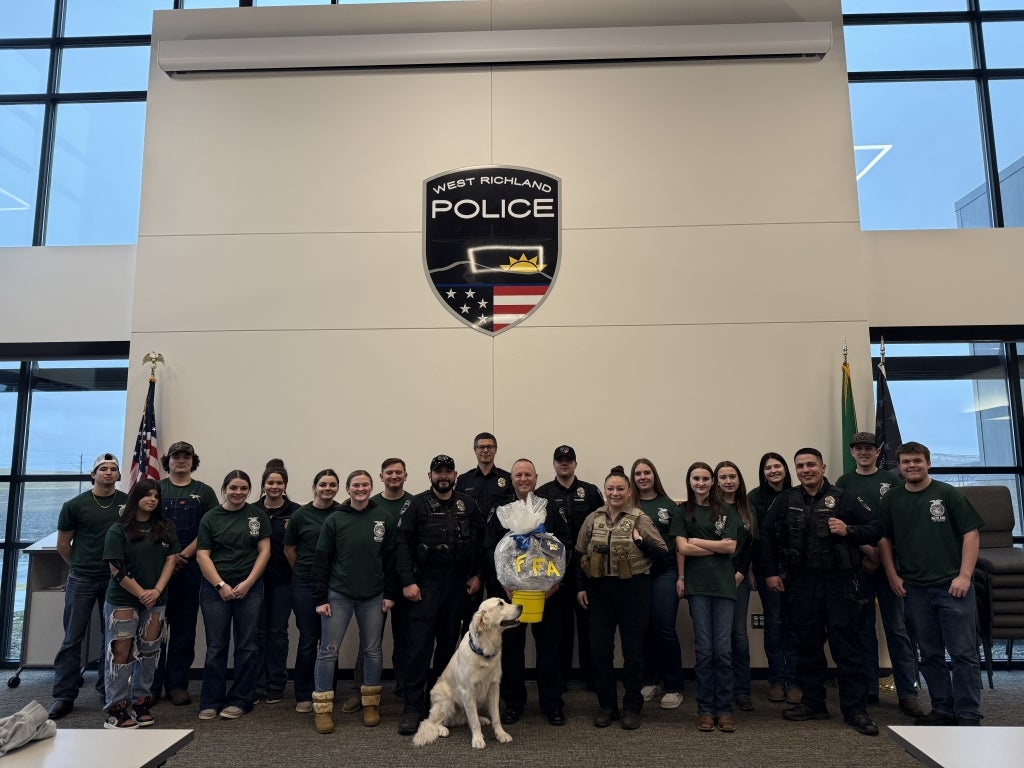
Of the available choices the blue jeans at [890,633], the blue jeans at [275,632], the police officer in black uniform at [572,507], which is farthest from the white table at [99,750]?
the blue jeans at [890,633]

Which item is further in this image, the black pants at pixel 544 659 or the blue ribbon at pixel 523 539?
the black pants at pixel 544 659

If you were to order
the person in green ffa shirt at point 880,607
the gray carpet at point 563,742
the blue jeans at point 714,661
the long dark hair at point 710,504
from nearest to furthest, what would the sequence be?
the gray carpet at point 563,742
the blue jeans at point 714,661
the long dark hair at point 710,504
the person in green ffa shirt at point 880,607

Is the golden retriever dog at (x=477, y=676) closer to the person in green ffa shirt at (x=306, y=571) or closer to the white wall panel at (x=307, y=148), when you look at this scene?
the person in green ffa shirt at (x=306, y=571)

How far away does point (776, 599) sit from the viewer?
16.4 feet

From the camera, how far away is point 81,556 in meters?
4.94

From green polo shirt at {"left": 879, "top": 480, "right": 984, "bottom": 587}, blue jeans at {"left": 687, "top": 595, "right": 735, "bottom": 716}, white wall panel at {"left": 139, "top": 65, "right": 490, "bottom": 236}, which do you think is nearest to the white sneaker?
blue jeans at {"left": 687, "top": 595, "right": 735, "bottom": 716}

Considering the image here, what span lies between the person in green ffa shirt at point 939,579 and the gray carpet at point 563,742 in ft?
1.17

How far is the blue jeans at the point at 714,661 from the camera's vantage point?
4359 mm

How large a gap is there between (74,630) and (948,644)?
5442mm

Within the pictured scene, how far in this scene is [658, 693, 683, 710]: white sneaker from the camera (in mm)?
4762

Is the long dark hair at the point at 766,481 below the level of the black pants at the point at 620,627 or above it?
above

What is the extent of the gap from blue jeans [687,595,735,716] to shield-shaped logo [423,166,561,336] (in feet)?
9.25

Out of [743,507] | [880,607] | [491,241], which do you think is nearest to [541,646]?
[743,507]

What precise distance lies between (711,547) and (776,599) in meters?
0.96
